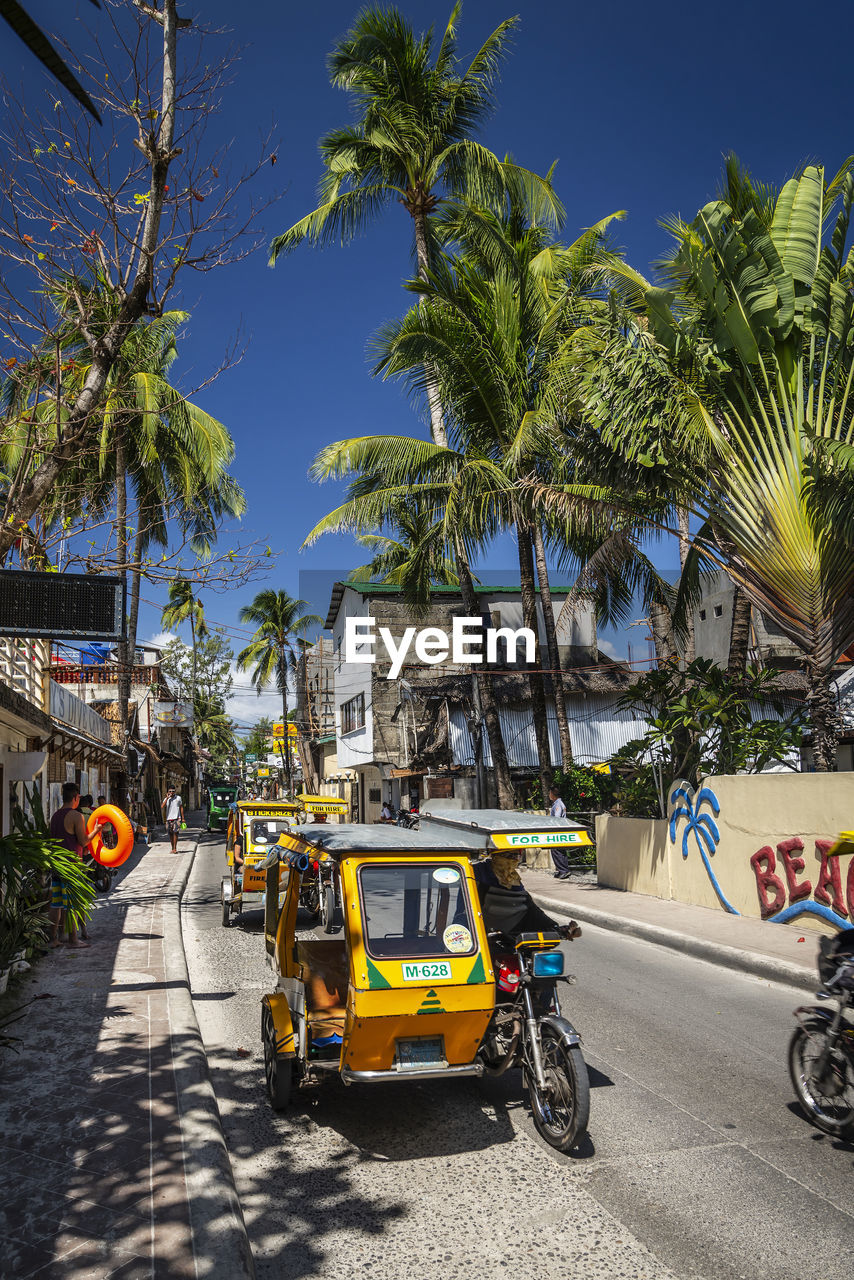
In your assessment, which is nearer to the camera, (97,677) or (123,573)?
(123,573)

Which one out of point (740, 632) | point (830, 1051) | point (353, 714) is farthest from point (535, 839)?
point (353, 714)

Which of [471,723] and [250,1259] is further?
[471,723]

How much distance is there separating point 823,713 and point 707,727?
8.37ft

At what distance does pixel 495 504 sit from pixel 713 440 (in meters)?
8.15

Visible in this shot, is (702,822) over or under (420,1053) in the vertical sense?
over

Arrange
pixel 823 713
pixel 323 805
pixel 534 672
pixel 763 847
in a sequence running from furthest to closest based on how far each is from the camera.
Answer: pixel 534 672, pixel 323 805, pixel 763 847, pixel 823 713

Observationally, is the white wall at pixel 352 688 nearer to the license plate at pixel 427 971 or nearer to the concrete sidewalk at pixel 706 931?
the concrete sidewalk at pixel 706 931

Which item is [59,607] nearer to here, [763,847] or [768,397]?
[763,847]

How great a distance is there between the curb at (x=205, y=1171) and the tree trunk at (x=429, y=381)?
16.6 meters

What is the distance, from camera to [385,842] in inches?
225

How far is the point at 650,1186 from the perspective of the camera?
4.80m

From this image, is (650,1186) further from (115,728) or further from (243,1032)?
(115,728)

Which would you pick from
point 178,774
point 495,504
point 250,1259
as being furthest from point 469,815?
point 178,774

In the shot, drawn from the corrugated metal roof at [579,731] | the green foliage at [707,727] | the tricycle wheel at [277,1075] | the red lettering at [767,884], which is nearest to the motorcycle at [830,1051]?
the tricycle wheel at [277,1075]
